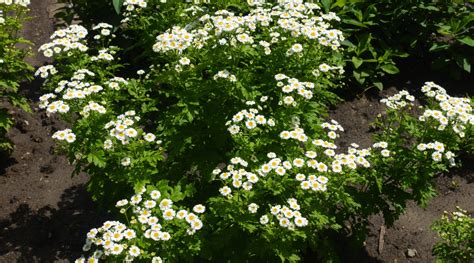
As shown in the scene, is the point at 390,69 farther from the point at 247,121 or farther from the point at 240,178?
the point at 240,178

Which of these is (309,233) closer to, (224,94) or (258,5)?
(224,94)

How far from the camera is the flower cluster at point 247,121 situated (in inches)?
137

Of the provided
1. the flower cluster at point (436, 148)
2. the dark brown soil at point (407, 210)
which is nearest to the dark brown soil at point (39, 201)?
the dark brown soil at point (407, 210)

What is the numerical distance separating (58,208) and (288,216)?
9.41 ft

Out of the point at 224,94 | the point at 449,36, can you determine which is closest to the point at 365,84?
the point at 449,36

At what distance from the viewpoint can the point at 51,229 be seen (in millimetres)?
4836

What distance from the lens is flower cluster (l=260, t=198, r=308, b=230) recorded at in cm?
310

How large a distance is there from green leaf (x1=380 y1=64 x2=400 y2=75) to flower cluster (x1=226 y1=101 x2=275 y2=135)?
3.14m

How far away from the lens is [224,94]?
12.6 feet

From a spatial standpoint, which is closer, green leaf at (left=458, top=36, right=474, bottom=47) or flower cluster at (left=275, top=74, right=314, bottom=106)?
flower cluster at (left=275, top=74, right=314, bottom=106)

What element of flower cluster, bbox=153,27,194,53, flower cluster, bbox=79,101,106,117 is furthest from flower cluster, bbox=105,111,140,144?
flower cluster, bbox=153,27,194,53

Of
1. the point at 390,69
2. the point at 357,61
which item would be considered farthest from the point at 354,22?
the point at 390,69

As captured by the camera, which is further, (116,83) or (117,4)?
(117,4)

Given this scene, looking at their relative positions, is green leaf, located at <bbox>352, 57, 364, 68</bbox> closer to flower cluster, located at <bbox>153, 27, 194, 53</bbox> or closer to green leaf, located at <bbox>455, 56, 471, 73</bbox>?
green leaf, located at <bbox>455, 56, 471, 73</bbox>
